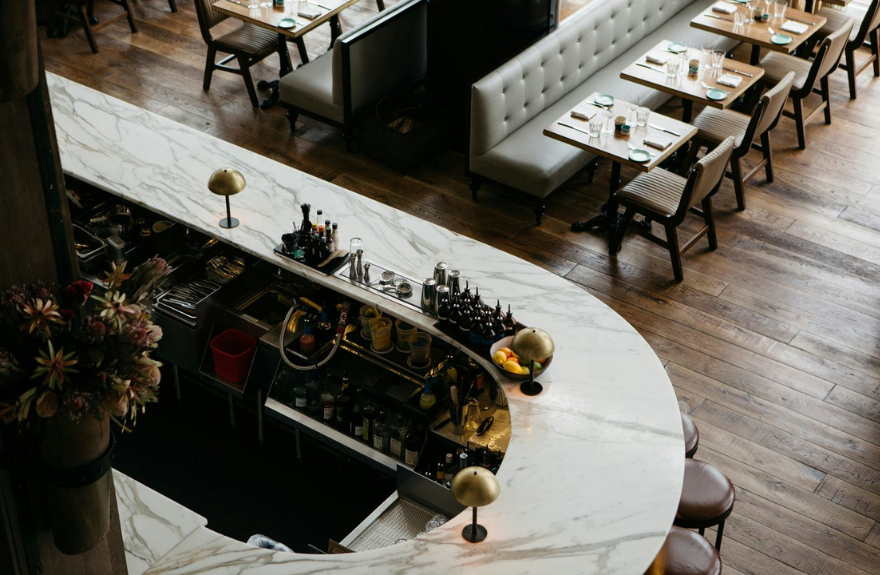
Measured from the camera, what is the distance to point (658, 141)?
6395 mm

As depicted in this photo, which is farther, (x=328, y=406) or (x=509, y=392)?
(x=328, y=406)

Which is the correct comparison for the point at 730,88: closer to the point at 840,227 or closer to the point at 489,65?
the point at 840,227

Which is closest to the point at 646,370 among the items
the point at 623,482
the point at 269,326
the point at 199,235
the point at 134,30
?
the point at 623,482

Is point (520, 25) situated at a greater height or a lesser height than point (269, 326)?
greater

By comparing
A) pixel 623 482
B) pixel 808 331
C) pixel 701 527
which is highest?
pixel 623 482

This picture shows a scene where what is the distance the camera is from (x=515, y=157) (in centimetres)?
672

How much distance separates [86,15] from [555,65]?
4.55 m

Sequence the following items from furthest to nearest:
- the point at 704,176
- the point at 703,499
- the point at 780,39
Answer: the point at 780,39
the point at 704,176
the point at 703,499

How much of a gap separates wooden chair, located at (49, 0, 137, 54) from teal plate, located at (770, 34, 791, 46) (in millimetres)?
5550

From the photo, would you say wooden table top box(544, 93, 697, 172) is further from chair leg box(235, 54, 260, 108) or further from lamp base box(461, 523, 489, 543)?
lamp base box(461, 523, 489, 543)

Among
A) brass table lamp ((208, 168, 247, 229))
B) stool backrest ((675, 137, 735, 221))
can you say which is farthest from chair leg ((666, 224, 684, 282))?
brass table lamp ((208, 168, 247, 229))

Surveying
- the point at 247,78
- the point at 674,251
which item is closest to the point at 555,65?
the point at 674,251

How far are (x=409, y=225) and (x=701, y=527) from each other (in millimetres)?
2102

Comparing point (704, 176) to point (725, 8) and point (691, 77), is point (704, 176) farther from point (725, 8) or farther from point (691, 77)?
point (725, 8)
